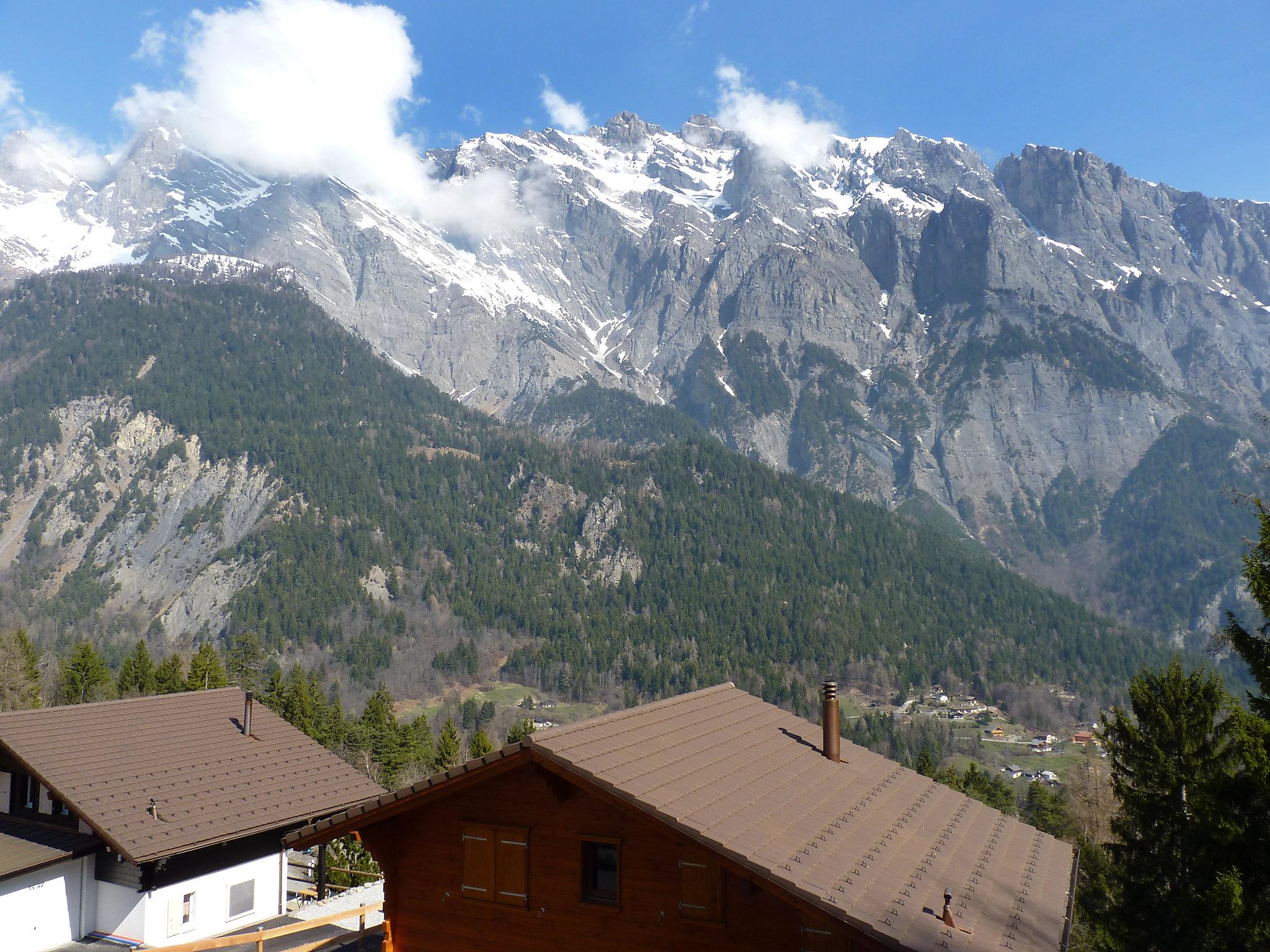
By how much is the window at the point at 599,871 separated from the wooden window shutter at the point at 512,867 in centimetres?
112

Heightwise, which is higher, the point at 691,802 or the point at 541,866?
the point at 691,802

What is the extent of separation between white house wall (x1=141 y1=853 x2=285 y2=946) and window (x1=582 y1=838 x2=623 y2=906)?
18.8 metres

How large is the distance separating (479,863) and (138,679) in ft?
240

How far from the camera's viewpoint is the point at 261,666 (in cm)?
16638

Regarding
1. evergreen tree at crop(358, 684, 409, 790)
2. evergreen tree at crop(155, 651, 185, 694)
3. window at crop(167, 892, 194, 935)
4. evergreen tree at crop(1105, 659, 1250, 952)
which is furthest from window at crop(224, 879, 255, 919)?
evergreen tree at crop(155, 651, 185, 694)

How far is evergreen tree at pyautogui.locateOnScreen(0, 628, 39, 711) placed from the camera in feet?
235

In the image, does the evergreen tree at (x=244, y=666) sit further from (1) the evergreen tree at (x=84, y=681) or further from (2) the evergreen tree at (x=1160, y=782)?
(2) the evergreen tree at (x=1160, y=782)

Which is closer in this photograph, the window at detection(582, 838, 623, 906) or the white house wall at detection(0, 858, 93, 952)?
the window at detection(582, 838, 623, 906)

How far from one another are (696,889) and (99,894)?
904 inches

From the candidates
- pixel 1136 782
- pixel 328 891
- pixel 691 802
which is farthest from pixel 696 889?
pixel 328 891

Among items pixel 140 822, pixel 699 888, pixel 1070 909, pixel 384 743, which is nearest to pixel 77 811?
pixel 140 822

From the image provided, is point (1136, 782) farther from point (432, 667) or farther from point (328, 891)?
point (432, 667)

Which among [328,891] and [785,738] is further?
[328,891]

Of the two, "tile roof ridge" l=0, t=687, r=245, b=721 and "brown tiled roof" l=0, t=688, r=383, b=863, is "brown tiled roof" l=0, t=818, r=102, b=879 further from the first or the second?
"tile roof ridge" l=0, t=687, r=245, b=721
